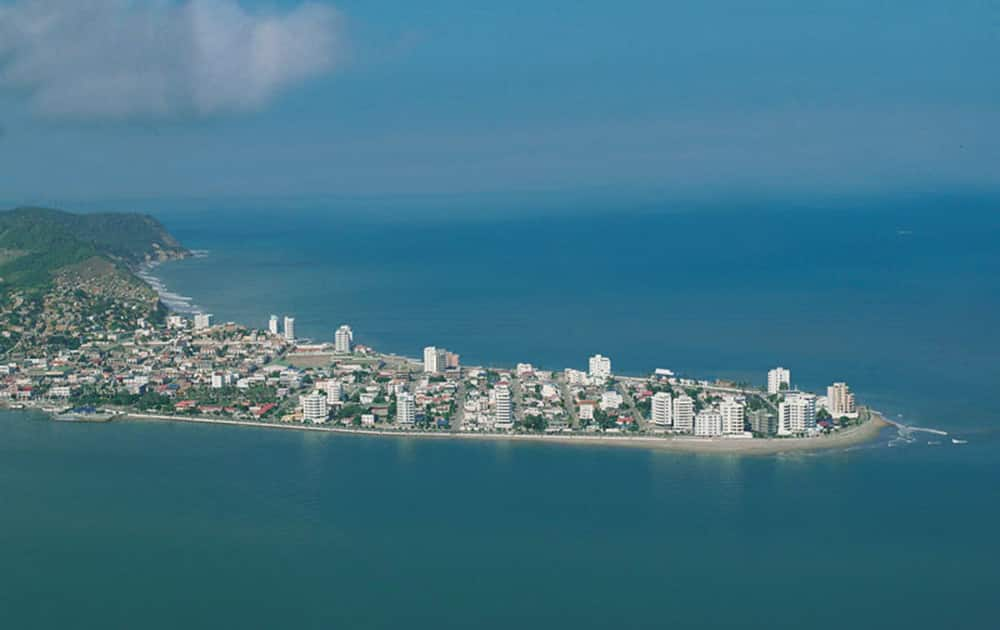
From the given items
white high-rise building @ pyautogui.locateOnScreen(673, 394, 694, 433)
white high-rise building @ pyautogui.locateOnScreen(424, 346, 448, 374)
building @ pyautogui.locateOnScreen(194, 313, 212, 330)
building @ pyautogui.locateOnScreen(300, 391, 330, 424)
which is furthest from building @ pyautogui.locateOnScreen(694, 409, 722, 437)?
building @ pyautogui.locateOnScreen(194, 313, 212, 330)

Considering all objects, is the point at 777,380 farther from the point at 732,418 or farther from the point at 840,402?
the point at 732,418

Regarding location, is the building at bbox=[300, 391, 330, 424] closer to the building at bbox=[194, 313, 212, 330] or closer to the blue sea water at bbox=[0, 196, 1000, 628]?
the blue sea water at bbox=[0, 196, 1000, 628]

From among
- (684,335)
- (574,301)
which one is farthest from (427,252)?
(684,335)

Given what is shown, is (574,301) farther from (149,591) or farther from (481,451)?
(149,591)

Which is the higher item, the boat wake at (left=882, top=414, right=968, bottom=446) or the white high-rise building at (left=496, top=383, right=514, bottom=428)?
the white high-rise building at (left=496, top=383, right=514, bottom=428)

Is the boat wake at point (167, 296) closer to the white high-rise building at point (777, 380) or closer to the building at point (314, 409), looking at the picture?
the building at point (314, 409)

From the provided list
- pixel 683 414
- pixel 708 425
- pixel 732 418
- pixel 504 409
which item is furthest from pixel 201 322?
pixel 732 418
